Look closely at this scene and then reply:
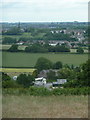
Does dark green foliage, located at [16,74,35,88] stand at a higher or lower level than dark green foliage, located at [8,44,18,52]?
lower

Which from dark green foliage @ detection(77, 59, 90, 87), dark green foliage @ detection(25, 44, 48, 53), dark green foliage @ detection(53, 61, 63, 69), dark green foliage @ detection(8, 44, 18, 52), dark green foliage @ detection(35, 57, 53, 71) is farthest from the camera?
dark green foliage @ detection(25, 44, 48, 53)

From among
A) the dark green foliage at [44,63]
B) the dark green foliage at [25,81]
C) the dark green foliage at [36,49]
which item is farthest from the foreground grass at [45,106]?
the dark green foliage at [36,49]

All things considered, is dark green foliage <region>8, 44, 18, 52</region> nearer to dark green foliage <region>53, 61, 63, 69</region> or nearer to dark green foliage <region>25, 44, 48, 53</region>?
dark green foliage <region>25, 44, 48, 53</region>

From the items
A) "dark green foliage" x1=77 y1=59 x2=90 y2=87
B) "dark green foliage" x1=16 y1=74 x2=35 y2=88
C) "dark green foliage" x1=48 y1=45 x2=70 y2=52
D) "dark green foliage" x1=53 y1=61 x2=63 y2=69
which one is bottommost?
"dark green foliage" x1=53 y1=61 x2=63 y2=69

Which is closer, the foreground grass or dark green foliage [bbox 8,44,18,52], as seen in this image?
the foreground grass

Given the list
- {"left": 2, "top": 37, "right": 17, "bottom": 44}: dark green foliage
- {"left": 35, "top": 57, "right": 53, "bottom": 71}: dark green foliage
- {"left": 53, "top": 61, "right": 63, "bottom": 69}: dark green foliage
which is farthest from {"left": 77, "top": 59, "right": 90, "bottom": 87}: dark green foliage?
{"left": 53, "top": 61, "right": 63, "bottom": 69}: dark green foliage

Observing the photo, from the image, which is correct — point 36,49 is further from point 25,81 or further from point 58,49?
point 25,81

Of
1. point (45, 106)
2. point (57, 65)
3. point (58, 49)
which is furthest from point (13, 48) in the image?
point (45, 106)

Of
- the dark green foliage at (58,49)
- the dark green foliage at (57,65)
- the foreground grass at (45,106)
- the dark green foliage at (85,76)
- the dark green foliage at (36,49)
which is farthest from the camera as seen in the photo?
the dark green foliage at (58,49)

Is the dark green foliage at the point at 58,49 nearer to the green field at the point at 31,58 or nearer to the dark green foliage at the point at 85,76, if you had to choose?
the green field at the point at 31,58
